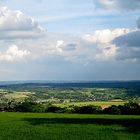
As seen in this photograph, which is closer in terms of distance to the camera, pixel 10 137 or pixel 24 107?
pixel 10 137

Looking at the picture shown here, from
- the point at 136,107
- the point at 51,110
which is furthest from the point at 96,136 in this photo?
the point at 51,110

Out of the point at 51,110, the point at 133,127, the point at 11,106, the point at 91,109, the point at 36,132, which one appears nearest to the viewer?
the point at 36,132

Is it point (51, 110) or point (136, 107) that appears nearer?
point (136, 107)

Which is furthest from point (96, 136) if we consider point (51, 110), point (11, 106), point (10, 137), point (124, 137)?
point (11, 106)

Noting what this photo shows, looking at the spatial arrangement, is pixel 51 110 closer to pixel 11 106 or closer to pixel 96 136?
pixel 11 106

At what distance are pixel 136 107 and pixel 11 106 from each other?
33067 mm

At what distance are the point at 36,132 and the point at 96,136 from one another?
6.99 metres

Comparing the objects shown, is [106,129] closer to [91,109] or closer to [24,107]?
[91,109]

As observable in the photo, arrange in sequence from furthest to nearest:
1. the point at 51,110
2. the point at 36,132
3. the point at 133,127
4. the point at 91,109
Answer: the point at 51,110 < the point at 91,109 < the point at 133,127 < the point at 36,132

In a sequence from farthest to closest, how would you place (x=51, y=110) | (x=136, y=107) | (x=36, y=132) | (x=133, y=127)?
(x=51, y=110), (x=136, y=107), (x=133, y=127), (x=36, y=132)

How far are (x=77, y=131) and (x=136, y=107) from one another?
3542cm

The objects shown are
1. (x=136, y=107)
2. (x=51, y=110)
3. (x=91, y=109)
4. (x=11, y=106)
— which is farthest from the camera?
(x=11, y=106)

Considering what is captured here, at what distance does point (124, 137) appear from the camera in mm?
38031

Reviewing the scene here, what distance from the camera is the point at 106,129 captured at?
44.1 m
